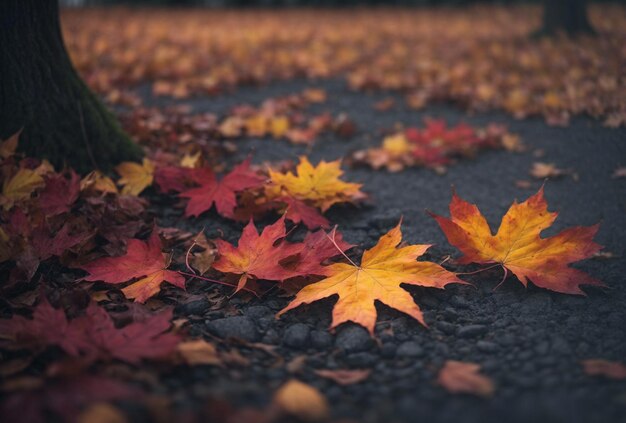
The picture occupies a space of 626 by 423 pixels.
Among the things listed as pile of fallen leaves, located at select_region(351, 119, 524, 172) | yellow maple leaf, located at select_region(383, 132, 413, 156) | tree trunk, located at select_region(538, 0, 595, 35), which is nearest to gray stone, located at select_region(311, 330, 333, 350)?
pile of fallen leaves, located at select_region(351, 119, 524, 172)

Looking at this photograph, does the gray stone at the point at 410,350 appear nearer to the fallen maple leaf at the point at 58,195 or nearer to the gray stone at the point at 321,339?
the gray stone at the point at 321,339

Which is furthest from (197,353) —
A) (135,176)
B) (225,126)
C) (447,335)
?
(225,126)

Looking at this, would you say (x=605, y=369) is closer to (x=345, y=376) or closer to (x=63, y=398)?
(x=345, y=376)

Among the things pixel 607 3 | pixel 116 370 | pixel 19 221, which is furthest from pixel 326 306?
pixel 607 3

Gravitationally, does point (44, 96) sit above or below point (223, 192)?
above

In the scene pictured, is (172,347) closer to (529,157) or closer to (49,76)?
(49,76)

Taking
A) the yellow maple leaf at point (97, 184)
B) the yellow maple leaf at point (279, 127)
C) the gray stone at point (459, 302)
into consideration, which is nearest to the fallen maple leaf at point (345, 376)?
the gray stone at point (459, 302)
